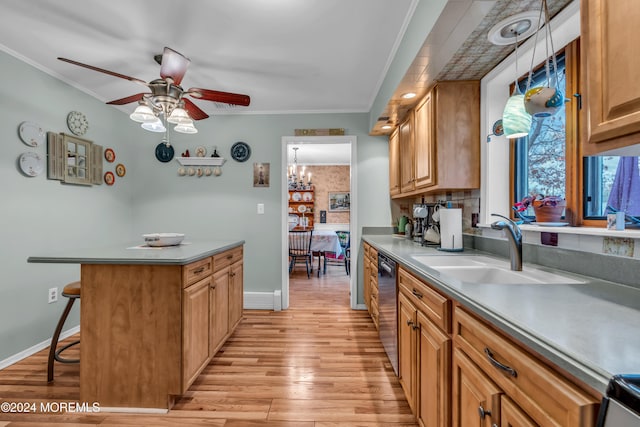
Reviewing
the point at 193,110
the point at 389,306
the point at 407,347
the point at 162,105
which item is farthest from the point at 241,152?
the point at 407,347

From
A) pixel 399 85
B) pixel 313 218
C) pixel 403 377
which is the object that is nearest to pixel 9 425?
pixel 403 377

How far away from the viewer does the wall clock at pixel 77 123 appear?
276cm

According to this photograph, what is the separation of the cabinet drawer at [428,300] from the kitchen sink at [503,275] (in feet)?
0.37

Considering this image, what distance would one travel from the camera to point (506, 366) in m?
0.79

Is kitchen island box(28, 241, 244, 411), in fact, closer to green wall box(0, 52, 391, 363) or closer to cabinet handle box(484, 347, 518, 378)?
cabinet handle box(484, 347, 518, 378)

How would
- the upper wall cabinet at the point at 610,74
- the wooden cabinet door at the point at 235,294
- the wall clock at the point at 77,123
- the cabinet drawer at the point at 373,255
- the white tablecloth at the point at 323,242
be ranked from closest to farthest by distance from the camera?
the upper wall cabinet at the point at 610,74, the wooden cabinet door at the point at 235,294, the cabinet drawer at the point at 373,255, the wall clock at the point at 77,123, the white tablecloth at the point at 323,242

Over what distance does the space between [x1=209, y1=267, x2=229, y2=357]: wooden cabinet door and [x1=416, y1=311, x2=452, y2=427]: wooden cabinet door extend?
1.41 m

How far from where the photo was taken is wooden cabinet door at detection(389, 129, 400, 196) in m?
3.11

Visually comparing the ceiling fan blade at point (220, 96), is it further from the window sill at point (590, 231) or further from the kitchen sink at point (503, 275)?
the window sill at point (590, 231)

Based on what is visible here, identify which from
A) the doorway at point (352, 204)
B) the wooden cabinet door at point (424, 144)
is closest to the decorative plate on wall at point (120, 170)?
the doorway at point (352, 204)

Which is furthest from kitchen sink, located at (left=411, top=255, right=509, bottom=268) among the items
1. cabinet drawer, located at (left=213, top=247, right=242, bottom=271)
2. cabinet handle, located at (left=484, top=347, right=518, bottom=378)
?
cabinet drawer, located at (left=213, top=247, right=242, bottom=271)

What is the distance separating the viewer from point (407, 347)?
1676 millimetres

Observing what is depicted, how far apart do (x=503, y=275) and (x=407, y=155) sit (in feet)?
5.01

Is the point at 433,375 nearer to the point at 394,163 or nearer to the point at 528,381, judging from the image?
the point at 528,381
